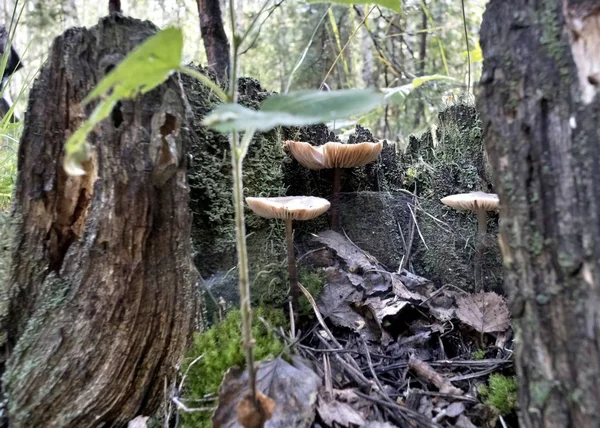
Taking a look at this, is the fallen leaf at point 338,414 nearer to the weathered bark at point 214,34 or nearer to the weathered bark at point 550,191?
the weathered bark at point 550,191

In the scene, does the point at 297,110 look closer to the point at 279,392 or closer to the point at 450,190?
the point at 279,392

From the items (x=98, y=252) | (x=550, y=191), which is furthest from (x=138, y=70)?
(x=550, y=191)

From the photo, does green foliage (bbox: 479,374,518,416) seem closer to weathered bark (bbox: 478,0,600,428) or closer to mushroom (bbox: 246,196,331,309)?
weathered bark (bbox: 478,0,600,428)

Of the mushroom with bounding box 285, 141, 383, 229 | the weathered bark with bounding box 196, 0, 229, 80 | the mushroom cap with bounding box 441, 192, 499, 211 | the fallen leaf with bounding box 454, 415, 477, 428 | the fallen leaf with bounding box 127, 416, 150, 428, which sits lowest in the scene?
the fallen leaf with bounding box 127, 416, 150, 428

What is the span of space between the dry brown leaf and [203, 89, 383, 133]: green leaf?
1200mm

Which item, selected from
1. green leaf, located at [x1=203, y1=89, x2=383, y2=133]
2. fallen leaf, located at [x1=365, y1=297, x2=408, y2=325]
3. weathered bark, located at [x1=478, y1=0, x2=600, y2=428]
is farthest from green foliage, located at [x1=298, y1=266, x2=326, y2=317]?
green leaf, located at [x1=203, y1=89, x2=383, y2=133]

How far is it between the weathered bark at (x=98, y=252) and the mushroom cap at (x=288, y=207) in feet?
1.15

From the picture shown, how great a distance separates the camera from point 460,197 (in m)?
1.91

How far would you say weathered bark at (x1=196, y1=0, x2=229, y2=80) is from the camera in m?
2.45

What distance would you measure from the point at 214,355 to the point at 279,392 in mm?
275

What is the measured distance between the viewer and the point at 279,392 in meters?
1.31

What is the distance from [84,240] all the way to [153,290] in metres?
0.28

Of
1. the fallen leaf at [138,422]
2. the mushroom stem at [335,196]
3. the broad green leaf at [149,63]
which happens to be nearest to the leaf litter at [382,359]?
the mushroom stem at [335,196]

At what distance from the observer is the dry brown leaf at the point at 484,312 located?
170cm
